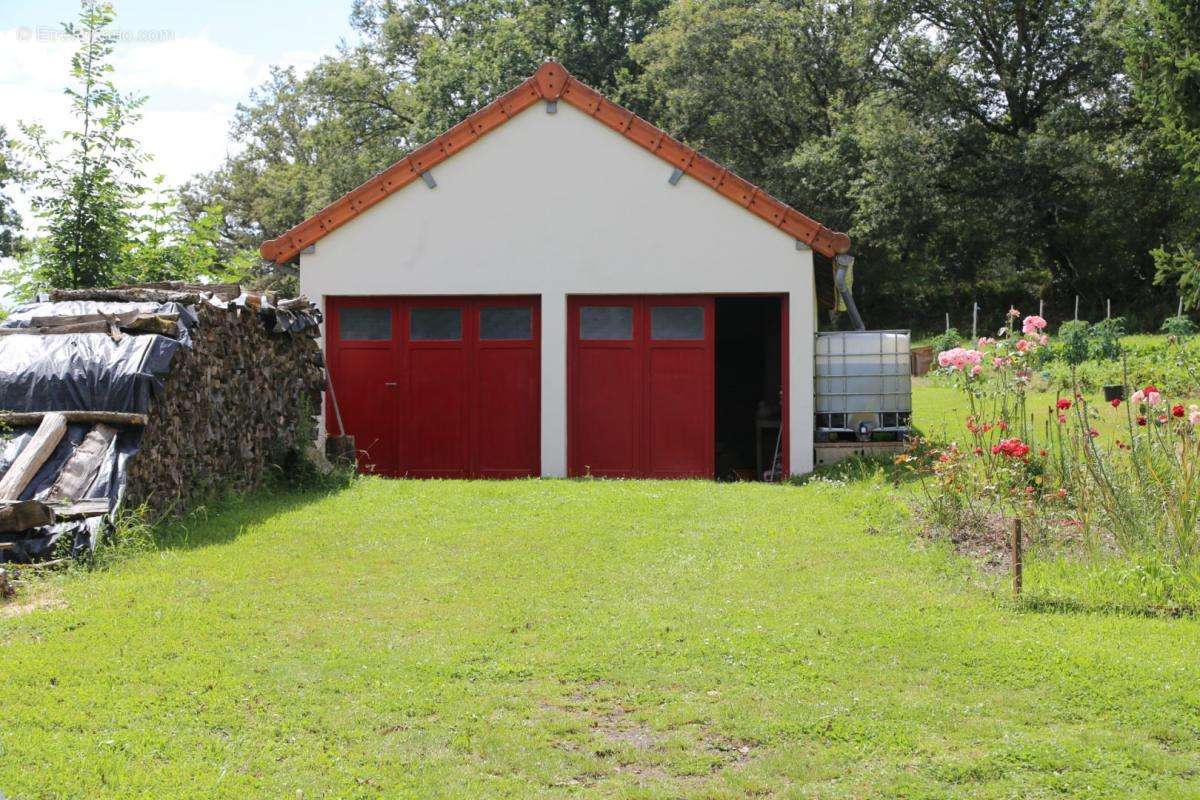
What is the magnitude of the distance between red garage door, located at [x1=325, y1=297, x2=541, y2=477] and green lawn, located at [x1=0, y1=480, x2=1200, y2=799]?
19.4ft

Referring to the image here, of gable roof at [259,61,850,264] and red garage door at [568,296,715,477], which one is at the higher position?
gable roof at [259,61,850,264]

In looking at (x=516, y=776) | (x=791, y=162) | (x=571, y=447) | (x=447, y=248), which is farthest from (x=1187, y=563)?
(x=791, y=162)

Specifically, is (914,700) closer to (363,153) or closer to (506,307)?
(506,307)

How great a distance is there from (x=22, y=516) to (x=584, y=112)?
9008mm

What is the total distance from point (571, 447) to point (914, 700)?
31.9 ft

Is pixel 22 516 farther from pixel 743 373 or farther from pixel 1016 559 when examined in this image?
pixel 743 373

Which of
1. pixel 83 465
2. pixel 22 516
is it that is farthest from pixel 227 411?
pixel 22 516

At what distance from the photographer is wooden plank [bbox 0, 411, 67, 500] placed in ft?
26.7

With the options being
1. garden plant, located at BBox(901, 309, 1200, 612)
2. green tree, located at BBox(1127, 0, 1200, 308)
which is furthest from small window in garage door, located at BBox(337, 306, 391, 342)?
green tree, located at BBox(1127, 0, 1200, 308)

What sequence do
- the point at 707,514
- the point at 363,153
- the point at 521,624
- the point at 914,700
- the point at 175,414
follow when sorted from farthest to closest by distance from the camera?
1. the point at 363,153
2. the point at 707,514
3. the point at 175,414
4. the point at 521,624
5. the point at 914,700

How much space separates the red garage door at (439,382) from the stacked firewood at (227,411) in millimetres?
1099

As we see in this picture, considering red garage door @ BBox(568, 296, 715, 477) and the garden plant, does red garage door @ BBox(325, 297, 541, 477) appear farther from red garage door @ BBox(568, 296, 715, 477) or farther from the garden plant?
the garden plant

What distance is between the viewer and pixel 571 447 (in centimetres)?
1473

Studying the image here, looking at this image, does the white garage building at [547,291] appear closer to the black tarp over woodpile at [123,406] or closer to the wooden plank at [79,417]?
the black tarp over woodpile at [123,406]
